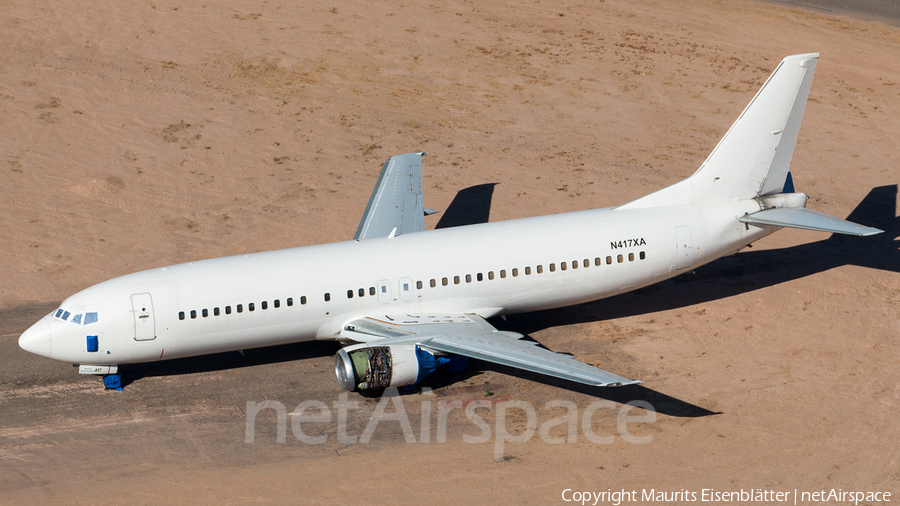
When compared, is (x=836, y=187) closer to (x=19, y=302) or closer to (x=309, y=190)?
(x=309, y=190)

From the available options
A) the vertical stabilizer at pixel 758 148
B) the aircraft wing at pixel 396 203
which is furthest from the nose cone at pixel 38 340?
the vertical stabilizer at pixel 758 148

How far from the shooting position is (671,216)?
3550cm

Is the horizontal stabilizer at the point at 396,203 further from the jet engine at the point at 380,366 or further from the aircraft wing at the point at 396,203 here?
the jet engine at the point at 380,366

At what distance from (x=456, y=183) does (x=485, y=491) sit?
70.0 feet

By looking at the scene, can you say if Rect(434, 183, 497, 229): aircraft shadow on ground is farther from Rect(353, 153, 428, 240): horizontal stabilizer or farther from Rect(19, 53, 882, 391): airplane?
Rect(19, 53, 882, 391): airplane

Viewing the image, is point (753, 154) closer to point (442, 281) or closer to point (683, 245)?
point (683, 245)

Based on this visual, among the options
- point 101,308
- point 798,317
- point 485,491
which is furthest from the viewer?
point 798,317

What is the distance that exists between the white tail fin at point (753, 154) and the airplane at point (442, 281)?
6 centimetres

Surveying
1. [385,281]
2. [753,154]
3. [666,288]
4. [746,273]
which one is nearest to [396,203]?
[385,281]

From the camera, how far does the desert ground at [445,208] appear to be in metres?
29.8

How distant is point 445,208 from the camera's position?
44.5m

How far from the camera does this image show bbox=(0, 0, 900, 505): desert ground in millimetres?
29766

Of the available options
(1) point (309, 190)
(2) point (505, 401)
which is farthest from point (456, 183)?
(2) point (505, 401)

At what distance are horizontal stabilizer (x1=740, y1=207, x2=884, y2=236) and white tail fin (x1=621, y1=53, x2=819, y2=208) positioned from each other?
1070 mm
